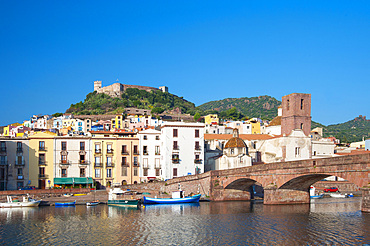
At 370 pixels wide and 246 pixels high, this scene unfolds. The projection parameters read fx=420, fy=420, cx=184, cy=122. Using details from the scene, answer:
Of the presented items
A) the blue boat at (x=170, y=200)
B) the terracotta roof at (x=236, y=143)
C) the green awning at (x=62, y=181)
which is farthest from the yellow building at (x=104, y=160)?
the terracotta roof at (x=236, y=143)

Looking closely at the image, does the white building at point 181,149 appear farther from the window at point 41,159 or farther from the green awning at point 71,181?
the window at point 41,159

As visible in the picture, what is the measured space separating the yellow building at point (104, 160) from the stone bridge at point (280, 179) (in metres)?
10.6

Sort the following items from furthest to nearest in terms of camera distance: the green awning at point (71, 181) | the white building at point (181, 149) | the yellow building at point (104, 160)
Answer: the yellow building at point (104, 160)
the white building at point (181, 149)
the green awning at point (71, 181)

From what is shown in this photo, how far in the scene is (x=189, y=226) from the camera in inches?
1560

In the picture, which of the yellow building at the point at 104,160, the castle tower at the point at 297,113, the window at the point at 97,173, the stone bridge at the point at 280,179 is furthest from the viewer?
the castle tower at the point at 297,113

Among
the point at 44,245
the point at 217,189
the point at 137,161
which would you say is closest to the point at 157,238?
the point at 44,245

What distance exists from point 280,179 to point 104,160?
1382 inches

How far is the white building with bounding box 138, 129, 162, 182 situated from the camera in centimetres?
7562

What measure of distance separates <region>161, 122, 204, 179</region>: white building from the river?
61.8ft

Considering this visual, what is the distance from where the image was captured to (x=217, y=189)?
60594 mm

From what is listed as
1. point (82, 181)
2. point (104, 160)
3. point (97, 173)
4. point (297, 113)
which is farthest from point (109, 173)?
point (297, 113)

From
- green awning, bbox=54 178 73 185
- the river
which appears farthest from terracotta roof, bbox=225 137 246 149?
green awning, bbox=54 178 73 185

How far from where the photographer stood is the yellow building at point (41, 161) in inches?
2810

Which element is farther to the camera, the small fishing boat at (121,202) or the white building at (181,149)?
the white building at (181,149)
